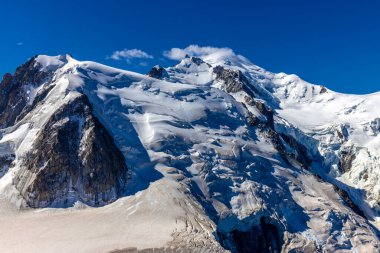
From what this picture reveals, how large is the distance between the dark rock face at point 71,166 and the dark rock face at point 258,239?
2348 cm

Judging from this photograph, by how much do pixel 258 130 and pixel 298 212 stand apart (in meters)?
35.2

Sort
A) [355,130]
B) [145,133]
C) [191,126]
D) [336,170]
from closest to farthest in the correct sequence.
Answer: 1. [145,133]
2. [191,126]
3. [336,170]
4. [355,130]

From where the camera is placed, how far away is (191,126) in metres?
122

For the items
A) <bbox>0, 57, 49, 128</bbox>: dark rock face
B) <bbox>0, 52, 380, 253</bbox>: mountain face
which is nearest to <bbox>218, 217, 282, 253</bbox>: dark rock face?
<bbox>0, 52, 380, 253</bbox>: mountain face

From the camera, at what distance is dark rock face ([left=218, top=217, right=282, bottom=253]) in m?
91.5

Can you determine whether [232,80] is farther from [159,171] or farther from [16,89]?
[159,171]

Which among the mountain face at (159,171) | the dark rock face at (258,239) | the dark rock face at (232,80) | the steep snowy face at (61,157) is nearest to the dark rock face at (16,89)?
the mountain face at (159,171)

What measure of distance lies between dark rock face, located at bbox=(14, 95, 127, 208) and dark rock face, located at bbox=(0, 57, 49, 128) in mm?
29055

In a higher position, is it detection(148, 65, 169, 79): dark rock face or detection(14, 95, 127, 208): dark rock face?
detection(148, 65, 169, 79): dark rock face

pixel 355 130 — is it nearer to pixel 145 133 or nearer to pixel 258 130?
pixel 258 130

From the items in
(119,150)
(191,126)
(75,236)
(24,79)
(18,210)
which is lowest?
(75,236)

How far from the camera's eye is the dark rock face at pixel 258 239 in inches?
3602

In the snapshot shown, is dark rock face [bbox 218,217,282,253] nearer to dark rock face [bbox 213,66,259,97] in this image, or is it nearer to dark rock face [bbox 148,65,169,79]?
dark rock face [bbox 148,65,169,79]

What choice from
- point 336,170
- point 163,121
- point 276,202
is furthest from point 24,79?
point 336,170
